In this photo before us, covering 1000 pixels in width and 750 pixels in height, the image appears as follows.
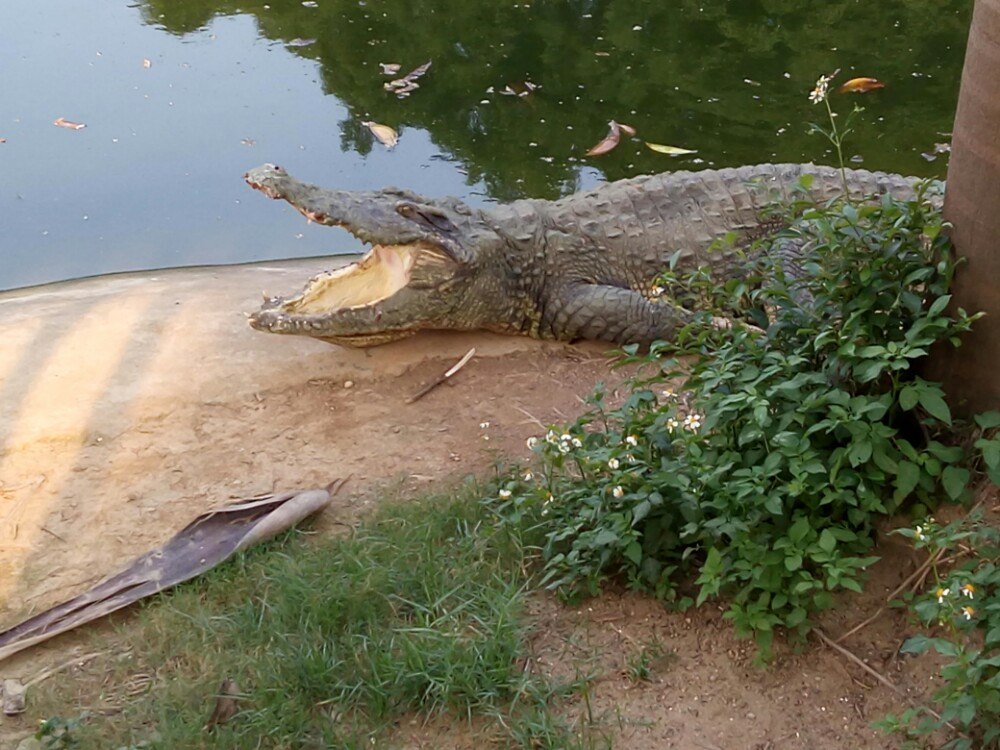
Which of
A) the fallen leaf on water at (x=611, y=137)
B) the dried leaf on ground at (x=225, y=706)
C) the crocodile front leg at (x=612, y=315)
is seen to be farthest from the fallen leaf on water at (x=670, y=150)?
the dried leaf on ground at (x=225, y=706)

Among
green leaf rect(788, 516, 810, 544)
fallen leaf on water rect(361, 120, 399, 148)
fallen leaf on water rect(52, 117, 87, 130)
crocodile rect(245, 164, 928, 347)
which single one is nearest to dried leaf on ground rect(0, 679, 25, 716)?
crocodile rect(245, 164, 928, 347)

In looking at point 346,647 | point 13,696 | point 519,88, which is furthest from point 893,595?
point 519,88

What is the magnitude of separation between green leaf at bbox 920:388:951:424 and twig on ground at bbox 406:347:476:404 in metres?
2.21

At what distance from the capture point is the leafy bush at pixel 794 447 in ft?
8.86

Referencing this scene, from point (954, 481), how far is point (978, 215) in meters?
0.68

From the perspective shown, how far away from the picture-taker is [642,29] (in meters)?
8.62

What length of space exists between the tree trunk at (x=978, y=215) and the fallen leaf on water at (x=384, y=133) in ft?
15.4

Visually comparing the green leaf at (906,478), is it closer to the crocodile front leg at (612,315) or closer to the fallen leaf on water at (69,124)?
the crocodile front leg at (612,315)

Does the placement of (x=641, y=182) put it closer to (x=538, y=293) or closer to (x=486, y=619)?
(x=538, y=293)

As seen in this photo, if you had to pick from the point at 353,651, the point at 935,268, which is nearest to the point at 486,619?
the point at 353,651

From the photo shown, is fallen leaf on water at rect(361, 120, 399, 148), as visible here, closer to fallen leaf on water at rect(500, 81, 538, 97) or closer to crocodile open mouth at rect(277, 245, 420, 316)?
fallen leaf on water at rect(500, 81, 538, 97)

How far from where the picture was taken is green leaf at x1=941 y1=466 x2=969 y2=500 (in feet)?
8.77

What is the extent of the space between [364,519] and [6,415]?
1.66 meters

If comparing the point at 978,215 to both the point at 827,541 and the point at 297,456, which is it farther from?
the point at 297,456
